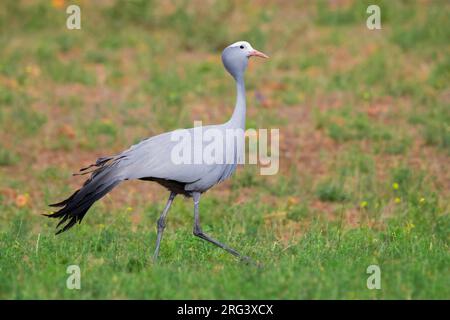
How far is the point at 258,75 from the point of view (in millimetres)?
11570

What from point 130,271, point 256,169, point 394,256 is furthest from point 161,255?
point 256,169

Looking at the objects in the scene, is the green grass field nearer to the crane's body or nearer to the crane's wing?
the crane's body

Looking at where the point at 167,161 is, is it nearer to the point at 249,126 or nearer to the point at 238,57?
the point at 238,57

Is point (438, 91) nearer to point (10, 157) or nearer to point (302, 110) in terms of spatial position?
point (302, 110)

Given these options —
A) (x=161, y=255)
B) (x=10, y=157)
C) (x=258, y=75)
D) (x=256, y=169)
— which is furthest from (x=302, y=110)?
(x=161, y=255)

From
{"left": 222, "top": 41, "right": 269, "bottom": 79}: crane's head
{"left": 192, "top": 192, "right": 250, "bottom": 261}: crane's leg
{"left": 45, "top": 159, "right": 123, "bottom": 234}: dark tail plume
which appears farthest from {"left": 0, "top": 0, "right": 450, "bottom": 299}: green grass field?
Answer: {"left": 222, "top": 41, "right": 269, "bottom": 79}: crane's head

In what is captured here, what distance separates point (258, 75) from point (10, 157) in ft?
11.4

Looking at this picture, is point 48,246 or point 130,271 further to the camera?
point 48,246

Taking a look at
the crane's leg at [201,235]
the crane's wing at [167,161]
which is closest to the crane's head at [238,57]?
the crane's wing at [167,161]

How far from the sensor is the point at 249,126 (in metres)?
10.1
